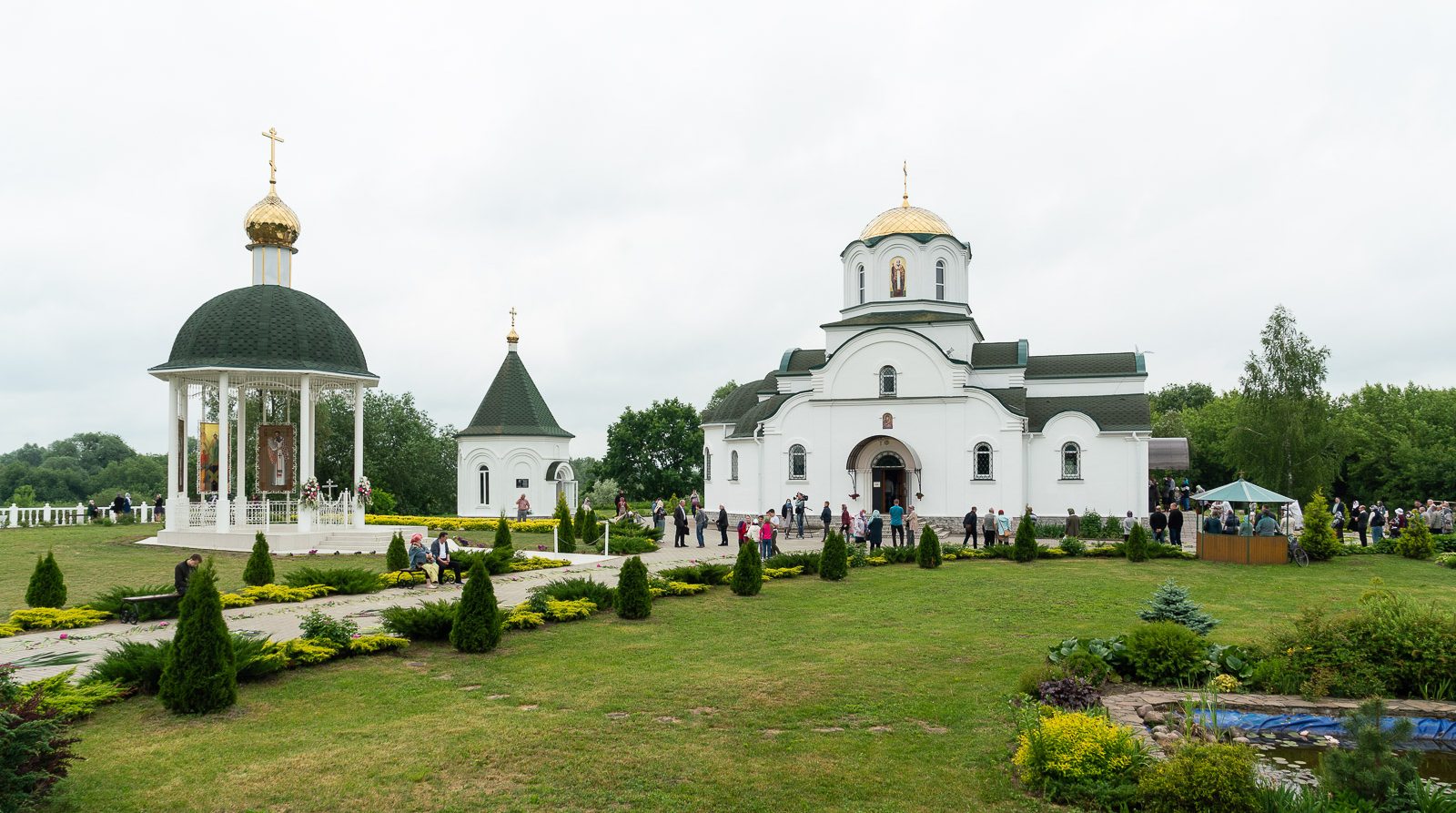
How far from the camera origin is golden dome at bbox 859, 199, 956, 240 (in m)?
36.1

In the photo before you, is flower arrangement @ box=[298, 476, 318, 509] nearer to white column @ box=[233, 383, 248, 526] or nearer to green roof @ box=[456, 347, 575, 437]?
white column @ box=[233, 383, 248, 526]

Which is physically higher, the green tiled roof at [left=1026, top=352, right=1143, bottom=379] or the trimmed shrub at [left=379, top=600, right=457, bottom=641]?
the green tiled roof at [left=1026, top=352, right=1143, bottom=379]

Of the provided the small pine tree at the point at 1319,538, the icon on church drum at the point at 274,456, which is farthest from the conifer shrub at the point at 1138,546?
the icon on church drum at the point at 274,456

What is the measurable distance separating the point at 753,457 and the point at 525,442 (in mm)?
9508

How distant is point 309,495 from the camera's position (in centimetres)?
2458

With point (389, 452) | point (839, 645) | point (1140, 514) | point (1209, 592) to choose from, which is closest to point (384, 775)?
point (839, 645)

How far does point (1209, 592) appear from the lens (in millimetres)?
17359

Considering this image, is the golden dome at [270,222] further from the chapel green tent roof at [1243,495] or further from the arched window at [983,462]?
the chapel green tent roof at [1243,495]

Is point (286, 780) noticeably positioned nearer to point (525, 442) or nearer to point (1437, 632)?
point (1437, 632)

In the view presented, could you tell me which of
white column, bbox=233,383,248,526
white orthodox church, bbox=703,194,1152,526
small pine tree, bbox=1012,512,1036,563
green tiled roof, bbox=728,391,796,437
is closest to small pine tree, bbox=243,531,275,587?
white column, bbox=233,383,248,526

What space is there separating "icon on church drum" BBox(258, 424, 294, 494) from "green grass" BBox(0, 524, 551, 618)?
2.98m

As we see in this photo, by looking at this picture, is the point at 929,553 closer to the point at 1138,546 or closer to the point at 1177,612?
the point at 1138,546

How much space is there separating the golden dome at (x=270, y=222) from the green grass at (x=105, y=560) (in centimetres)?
879

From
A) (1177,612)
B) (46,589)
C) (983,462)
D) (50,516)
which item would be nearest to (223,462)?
(46,589)
